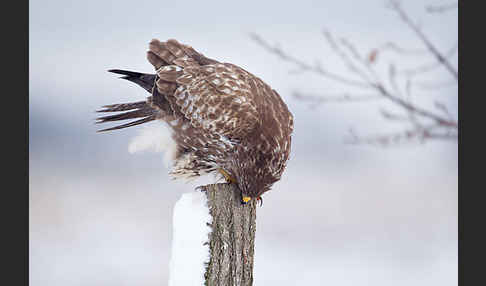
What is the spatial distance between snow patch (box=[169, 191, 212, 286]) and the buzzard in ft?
0.58

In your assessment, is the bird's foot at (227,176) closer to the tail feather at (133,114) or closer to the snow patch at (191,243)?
the snow patch at (191,243)

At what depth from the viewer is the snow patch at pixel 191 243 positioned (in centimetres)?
176

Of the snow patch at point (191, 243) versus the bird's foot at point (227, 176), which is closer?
the snow patch at point (191, 243)

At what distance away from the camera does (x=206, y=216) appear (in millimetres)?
1768

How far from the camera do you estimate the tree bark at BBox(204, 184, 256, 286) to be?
1.76 m

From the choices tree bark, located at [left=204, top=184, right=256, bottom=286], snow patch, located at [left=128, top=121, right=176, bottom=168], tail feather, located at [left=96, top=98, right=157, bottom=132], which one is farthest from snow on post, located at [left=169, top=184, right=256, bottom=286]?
tail feather, located at [left=96, top=98, right=157, bottom=132]

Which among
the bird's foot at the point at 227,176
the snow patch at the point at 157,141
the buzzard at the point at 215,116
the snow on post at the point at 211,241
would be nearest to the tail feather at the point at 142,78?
the buzzard at the point at 215,116

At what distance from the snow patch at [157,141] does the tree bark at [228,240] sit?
1.36 feet

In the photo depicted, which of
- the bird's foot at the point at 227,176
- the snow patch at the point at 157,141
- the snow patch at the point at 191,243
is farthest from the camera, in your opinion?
the snow patch at the point at 157,141

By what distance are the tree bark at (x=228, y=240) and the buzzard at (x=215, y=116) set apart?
74mm

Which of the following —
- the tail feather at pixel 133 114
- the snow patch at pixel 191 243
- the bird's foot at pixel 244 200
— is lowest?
the snow patch at pixel 191 243

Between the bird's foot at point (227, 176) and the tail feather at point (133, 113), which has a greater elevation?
the tail feather at point (133, 113)

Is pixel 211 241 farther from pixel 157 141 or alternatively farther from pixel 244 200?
pixel 157 141

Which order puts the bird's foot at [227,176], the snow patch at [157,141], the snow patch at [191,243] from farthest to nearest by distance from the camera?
1. the snow patch at [157,141]
2. the bird's foot at [227,176]
3. the snow patch at [191,243]
